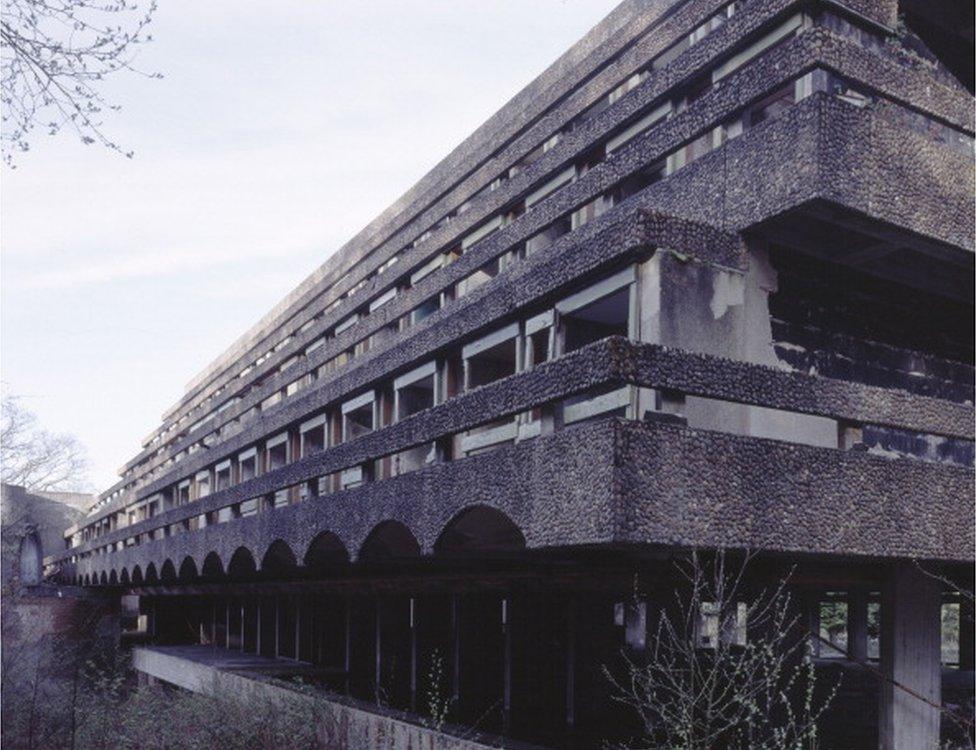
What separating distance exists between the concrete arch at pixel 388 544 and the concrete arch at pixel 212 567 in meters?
7.41

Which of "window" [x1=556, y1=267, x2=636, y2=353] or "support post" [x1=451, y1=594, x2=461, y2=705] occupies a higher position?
"window" [x1=556, y1=267, x2=636, y2=353]

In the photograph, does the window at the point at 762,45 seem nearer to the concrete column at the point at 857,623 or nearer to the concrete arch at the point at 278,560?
the concrete arch at the point at 278,560

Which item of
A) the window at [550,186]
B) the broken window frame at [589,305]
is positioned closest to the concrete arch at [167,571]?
the window at [550,186]

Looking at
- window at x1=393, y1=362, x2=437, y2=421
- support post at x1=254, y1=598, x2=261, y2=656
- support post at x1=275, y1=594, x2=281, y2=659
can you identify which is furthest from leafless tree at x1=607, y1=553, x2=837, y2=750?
support post at x1=254, y1=598, x2=261, y2=656

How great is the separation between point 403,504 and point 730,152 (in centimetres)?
540

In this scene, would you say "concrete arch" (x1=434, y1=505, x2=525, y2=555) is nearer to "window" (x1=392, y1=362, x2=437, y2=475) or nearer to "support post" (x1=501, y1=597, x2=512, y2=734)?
"window" (x1=392, y1=362, x2=437, y2=475)

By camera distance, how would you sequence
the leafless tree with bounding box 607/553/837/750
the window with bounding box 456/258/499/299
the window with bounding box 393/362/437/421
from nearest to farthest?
the leafless tree with bounding box 607/553/837/750 < the window with bounding box 393/362/437/421 < the window with bounding box 456/258/499/299

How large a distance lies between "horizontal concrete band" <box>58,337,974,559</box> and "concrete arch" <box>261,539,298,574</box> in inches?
221

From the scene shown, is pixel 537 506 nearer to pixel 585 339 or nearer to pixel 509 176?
pixel 585 339

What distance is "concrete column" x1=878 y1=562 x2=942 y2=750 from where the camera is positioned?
35.2ft

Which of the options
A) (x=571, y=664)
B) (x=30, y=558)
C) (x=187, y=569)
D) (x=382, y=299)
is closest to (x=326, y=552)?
(x=571, y=664)

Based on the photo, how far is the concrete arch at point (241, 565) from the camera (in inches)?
740

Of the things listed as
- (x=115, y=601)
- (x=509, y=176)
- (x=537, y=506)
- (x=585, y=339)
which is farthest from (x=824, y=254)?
(x=115, y=601)

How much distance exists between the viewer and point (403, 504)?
11.1 metres
